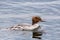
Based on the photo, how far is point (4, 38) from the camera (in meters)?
16.2

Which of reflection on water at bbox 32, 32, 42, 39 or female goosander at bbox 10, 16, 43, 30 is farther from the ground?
female goosander at bbox 10, 16, 43, 30

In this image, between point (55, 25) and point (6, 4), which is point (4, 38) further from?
point (6, 4)

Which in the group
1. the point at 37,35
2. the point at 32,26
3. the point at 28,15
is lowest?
the point at 37,35

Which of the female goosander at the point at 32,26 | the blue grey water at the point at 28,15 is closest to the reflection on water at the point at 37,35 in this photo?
the blue grey water at the point at 28,15

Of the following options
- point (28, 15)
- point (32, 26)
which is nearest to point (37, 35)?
point (32, 26)

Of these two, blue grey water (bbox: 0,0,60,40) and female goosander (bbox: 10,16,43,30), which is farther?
female goosander (bbox: 10,16,43,30)

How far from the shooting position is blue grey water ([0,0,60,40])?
16984 mm

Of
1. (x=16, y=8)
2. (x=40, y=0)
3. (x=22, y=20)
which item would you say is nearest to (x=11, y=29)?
(x=22, y=20)

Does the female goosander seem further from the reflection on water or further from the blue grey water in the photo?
the reflection on water

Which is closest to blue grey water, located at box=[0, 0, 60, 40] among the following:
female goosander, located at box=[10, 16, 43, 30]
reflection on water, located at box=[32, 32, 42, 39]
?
reflection on water, located at box=[32, 32, 42, 39]

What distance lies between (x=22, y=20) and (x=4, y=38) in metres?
3.98

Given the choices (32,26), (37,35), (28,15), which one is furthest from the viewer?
(28,15)

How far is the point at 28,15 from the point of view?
68.7ft

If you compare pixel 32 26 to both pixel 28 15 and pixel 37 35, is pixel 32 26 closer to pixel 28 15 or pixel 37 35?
pixel 37 35
